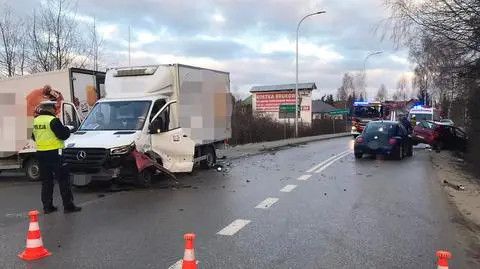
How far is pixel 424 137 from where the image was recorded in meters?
26.5

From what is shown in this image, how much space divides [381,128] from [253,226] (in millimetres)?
14093

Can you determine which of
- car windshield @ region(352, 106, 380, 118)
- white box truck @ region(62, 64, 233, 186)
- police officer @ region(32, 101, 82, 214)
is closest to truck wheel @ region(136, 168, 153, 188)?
white box truck @ region(62, 64, 233, 186)

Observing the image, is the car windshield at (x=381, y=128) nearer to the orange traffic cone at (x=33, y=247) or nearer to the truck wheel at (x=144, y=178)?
the truck wheel at (x=144, y=178)

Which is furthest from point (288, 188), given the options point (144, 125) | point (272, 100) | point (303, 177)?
point (272, 100)

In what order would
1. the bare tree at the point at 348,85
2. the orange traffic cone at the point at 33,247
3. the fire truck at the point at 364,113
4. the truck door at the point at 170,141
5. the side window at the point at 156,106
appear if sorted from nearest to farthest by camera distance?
1. the orange traffic cone at the point at 33,247
2. the truck door at the point at 170,141
3. the side window at the point at 156,106
4. the fire truck at the point at 364,113
5. the bare tree at the point at 348,85

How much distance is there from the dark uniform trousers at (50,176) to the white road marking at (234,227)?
10.1 ft

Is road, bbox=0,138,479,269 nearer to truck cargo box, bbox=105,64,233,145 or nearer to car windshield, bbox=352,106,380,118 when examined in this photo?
truck cargo box, bbox=105,64,233,145

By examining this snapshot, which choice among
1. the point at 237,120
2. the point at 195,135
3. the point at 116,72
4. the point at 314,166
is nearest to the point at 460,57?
the point at 314,166

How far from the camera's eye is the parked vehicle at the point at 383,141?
20.2 m

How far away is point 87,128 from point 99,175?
78.1 inches

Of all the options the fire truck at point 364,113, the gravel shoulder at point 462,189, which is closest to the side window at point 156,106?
the gravel shoulder at point 462,189

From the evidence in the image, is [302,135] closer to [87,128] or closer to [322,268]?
[87,128]

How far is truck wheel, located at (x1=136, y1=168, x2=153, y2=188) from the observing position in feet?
39.1

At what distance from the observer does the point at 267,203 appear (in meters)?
9.96
